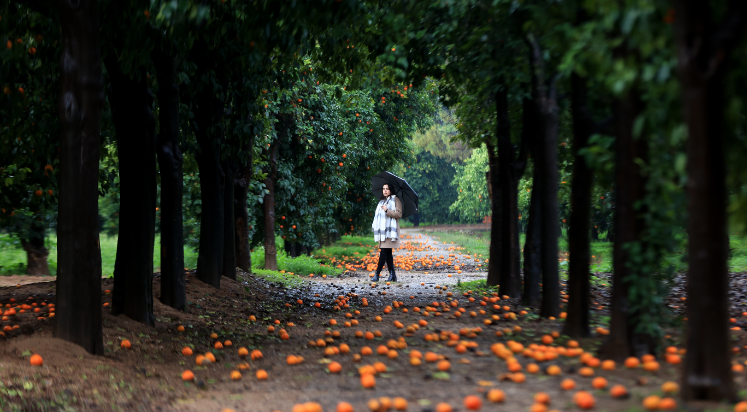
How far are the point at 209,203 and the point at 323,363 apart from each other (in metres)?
5.34

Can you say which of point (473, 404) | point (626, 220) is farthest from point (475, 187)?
point (473, 404)

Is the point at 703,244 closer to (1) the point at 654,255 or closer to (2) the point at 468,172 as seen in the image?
(1) the point at 654,255

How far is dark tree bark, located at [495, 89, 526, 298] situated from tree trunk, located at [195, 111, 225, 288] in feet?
15.0

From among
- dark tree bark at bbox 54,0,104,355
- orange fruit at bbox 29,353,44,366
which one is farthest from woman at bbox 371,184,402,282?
orange fruit at bbox 29,353,44,366

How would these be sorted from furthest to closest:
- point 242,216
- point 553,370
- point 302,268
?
point 302,268 < point 242,216 < point 553,370

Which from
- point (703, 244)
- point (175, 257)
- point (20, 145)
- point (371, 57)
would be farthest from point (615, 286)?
point (20, 145)

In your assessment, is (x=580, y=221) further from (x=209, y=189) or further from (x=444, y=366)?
(x=209, y=189)

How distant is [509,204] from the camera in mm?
8703

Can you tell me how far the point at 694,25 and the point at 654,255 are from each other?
1571 millimetres

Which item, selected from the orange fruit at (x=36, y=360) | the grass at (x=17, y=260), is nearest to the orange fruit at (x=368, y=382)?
the orange fruit at (x=36, y=360)

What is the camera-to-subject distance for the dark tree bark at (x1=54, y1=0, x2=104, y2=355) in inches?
194

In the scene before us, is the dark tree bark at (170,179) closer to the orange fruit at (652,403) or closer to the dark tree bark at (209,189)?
the dark tree bark at (209,189)

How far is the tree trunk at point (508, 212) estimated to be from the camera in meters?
8.55

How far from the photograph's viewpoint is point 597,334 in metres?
5.21
